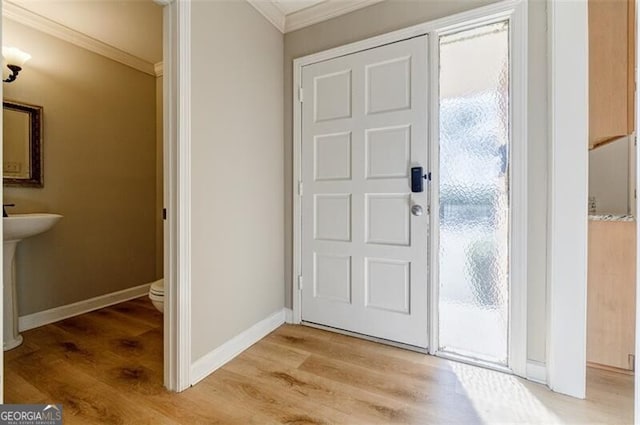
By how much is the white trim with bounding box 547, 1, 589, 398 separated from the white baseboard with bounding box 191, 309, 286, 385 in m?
1.74

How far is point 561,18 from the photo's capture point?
151cm

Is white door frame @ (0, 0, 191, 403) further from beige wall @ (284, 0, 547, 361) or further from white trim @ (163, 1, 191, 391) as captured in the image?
beige wall @ (284, 0, 547, 361)

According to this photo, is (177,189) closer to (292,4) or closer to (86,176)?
(292,4)

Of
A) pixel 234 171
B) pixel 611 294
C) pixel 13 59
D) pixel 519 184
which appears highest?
pixel 13 59

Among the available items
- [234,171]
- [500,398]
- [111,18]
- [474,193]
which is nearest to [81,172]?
[111,18]

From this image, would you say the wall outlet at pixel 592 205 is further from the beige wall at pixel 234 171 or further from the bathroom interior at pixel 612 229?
the beige wall at pixel 234 171

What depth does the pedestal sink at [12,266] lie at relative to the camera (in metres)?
1.92

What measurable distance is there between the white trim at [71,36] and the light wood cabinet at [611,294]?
3999 mm

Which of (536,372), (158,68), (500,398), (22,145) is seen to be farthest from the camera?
(158,68)

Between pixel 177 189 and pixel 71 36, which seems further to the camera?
pixel 71 36

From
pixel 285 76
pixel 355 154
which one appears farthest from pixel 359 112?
pixel 285 76

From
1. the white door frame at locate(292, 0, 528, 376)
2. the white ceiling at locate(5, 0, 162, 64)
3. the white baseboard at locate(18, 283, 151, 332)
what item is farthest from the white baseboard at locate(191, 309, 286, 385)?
the white ceiling at locate(5, 0, 162, 64)

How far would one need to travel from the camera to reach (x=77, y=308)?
8.57 ft

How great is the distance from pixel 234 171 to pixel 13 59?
1.79 meters
